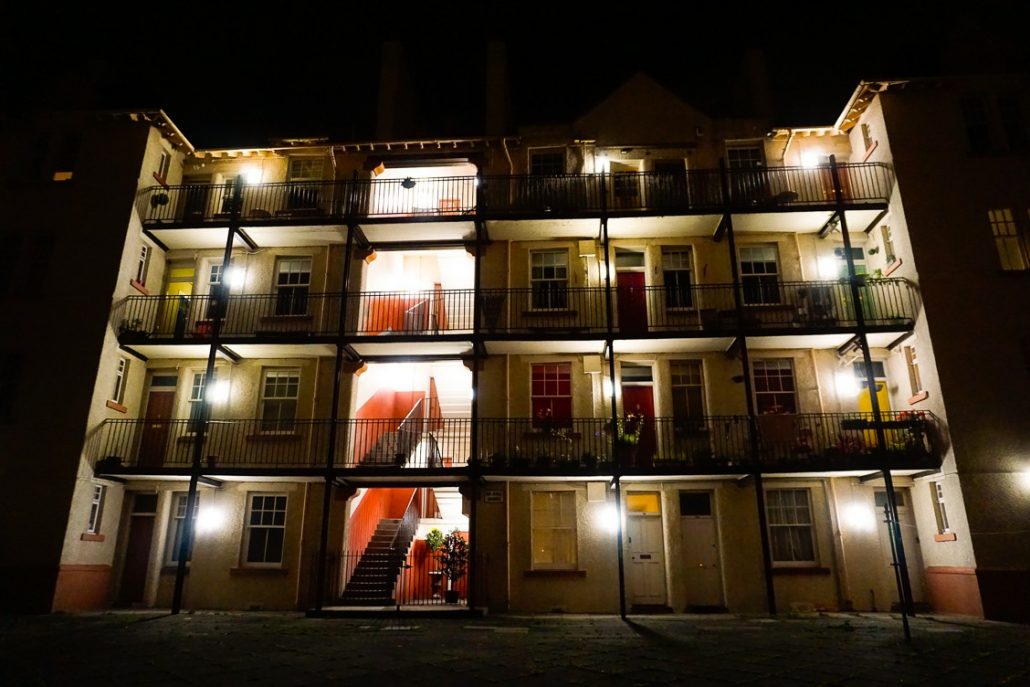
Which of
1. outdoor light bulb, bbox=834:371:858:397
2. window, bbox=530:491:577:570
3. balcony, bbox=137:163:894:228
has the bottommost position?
window, bbox=530:491:577:570

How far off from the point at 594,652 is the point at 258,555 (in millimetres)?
9860

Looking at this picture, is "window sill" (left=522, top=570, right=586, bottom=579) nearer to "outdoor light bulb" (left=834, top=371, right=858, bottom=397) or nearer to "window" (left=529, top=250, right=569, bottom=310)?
"window" (left=529, top=250, right=569, bottom=310)

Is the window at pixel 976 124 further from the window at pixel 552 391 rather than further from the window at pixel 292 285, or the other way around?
the window at pixel 292 285

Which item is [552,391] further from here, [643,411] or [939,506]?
[939,506]

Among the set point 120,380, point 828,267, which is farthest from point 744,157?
point 120,380

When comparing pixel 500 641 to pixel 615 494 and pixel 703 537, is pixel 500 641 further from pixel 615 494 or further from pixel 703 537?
pixel 703 537

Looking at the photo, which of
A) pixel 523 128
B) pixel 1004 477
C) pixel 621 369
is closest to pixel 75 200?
pixel 523 128

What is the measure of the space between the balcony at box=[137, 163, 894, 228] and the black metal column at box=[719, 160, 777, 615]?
0.31m

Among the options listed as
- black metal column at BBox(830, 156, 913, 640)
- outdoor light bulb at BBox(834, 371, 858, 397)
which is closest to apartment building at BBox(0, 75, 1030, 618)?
outdoor light bulb at BBox(834, 371, 858, 397)

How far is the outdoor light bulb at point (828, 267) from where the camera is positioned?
16.2 m

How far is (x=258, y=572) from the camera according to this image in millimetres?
14719

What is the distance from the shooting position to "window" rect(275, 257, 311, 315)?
16.7m

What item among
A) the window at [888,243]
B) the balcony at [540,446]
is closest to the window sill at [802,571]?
the balcony at [540,446]

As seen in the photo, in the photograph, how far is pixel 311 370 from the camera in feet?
53.4
